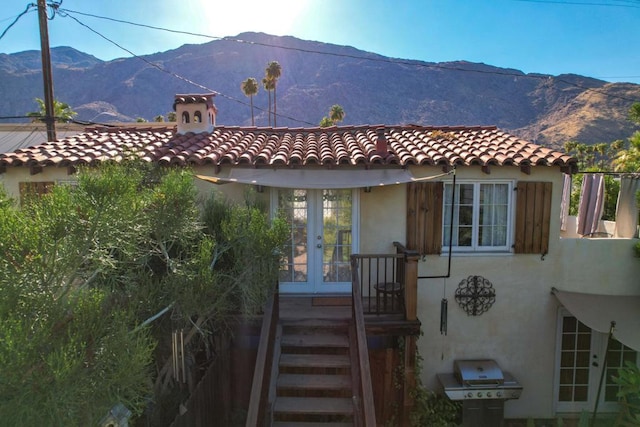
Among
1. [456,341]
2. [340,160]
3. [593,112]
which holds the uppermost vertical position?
[593,112]

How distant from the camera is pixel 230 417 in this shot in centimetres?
803

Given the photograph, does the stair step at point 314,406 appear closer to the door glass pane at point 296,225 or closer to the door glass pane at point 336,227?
the door glass pane at point 296,225

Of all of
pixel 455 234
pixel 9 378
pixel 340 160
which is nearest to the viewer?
pixel 9 378

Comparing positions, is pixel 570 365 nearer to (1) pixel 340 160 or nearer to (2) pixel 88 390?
(1) pixel 340 160

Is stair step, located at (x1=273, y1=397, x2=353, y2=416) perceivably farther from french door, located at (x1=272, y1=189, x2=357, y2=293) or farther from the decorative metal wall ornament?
the decorative metal wall ornament

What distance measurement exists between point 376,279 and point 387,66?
130677mm

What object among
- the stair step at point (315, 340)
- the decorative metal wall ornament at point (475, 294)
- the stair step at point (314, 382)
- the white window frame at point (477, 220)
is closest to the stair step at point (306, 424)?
the stair step at point (314, 382)

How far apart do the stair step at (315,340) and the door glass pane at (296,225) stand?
5.10ft

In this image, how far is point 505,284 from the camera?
8.45 m

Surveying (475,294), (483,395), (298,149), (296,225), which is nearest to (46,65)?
(298,149)

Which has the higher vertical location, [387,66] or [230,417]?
[387,66]

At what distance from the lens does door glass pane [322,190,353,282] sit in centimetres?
861

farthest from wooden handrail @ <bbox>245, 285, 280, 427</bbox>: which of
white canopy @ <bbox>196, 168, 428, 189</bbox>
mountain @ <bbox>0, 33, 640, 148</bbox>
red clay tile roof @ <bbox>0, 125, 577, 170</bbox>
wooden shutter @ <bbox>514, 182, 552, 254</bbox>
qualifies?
mountain @ <bbox>0, 33, 640, 148</bbox>

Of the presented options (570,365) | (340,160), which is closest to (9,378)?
(340,160)
